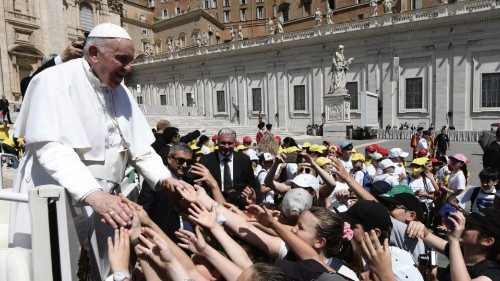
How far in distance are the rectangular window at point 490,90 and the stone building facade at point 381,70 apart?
0.22ft

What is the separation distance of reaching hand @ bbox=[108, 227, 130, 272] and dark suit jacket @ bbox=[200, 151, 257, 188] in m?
3.02

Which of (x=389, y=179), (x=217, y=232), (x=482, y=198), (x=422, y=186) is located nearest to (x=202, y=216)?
(x=217, y=232)

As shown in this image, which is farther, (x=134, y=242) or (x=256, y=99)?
(x=256, y=99)

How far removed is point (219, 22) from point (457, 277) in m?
69.5

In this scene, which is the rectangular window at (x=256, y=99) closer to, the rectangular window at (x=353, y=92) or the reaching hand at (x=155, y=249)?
the rectangular window at (x=353, y=92)

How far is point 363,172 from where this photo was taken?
7.34m

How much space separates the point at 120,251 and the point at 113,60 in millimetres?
1142

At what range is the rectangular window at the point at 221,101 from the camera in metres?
47.2

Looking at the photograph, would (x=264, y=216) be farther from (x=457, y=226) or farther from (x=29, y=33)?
(x=29, y=33)

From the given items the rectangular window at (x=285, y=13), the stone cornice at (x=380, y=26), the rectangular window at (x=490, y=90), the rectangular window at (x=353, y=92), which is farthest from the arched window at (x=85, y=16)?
the rectangular window at (x=490, y=90)

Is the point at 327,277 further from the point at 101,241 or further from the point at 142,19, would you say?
the point at 142,19

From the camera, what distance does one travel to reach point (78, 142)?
230cm

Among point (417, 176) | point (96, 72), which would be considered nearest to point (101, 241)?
point (96, 72)

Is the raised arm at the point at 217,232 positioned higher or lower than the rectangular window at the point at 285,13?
lower
